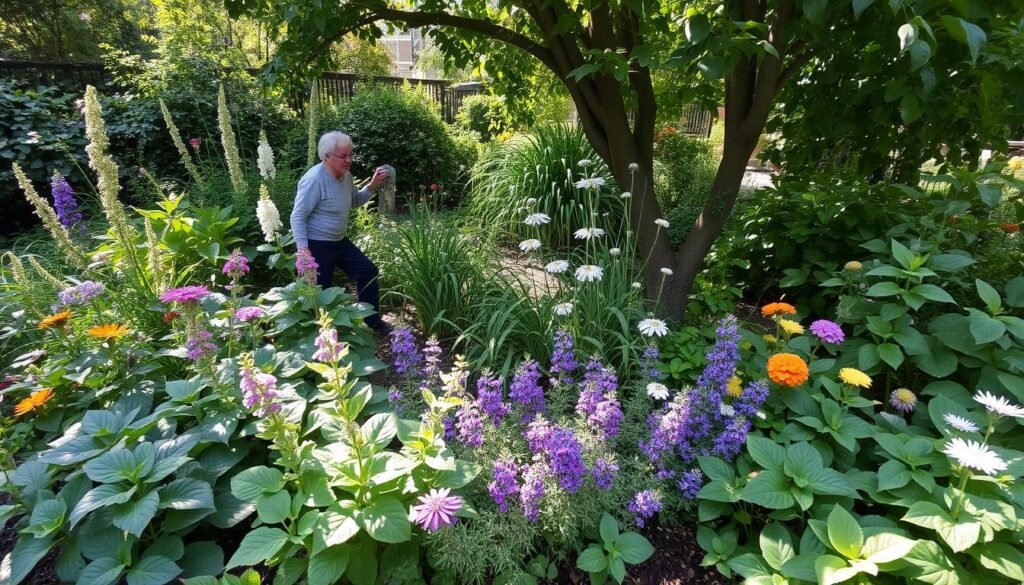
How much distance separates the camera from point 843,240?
10.4 ft

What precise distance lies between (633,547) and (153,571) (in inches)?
59.5

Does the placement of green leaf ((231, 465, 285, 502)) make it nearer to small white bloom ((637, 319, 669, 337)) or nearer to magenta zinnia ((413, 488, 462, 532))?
magenta zinnia ((413, 488, 462, 532))

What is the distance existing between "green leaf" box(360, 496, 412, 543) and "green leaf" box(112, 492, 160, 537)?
63 centimetres

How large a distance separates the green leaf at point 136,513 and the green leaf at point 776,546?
1.94 metres

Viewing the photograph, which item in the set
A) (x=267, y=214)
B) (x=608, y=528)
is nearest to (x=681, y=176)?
(x=267, y=214)

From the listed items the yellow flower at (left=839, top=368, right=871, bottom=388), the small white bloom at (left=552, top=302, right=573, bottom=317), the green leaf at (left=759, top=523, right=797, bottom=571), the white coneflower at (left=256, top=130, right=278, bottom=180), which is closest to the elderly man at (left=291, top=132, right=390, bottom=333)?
the white coneflower at (left=256, top=130, right=278, bottom=180)

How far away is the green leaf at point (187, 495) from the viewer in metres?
1.49

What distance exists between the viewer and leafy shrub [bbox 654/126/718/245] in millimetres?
5152

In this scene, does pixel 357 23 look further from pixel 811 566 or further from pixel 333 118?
pixel 333 118

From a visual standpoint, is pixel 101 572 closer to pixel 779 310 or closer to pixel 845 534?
pixel 845 534

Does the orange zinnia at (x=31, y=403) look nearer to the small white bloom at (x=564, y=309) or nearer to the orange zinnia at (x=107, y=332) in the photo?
the orange zinnia at (x=107, y=332)

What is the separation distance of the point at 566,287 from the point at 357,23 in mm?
2169

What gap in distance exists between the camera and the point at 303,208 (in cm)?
300

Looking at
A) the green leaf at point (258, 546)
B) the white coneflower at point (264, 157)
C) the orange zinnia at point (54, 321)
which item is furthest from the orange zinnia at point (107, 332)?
the white coneflower at point (264, 157)
